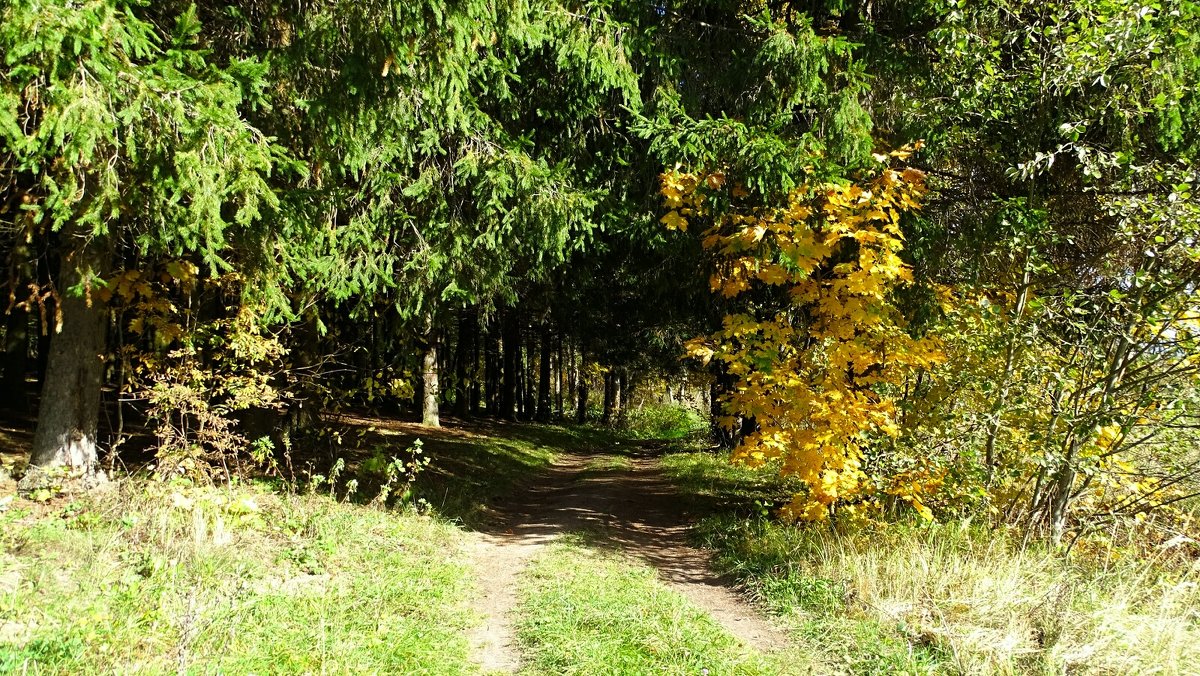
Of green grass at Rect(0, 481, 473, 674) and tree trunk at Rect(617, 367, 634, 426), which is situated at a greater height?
tree trunk at Rect(617, 367, 634, 426)

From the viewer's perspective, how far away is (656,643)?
16.9 ft

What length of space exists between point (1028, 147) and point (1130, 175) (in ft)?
4.44

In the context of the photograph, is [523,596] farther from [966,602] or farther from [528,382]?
[528,382]

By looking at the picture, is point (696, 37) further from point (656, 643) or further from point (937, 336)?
point (656, 643)

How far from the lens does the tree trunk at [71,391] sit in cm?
726

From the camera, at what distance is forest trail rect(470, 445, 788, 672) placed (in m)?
5.63

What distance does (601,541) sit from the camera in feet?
28.7

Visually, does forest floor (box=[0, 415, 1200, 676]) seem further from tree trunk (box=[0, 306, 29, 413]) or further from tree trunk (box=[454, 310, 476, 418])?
tree trunk (box=[454, 310, 476, 418])

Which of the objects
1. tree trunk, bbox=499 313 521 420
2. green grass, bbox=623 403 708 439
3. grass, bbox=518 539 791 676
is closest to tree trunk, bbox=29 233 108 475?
grass, bbox=518 539 791 676

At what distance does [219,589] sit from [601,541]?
4640 millimetres

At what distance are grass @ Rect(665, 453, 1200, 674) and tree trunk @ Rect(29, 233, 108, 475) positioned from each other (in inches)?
273

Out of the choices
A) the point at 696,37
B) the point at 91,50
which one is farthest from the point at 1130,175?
the point at 91,50

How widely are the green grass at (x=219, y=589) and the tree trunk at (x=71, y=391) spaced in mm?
891

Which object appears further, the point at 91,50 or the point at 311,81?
the point at 311,81
